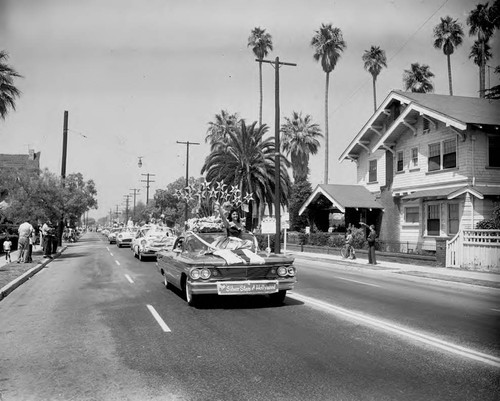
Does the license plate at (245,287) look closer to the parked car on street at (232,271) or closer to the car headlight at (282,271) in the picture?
the parked car on street at (232,271)

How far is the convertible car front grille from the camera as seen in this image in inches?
363

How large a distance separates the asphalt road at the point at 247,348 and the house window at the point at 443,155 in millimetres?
14529

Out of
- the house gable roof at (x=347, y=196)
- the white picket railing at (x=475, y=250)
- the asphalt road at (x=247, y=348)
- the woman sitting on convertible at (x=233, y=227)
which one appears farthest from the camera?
the house gable roof at (x=347, y=196)

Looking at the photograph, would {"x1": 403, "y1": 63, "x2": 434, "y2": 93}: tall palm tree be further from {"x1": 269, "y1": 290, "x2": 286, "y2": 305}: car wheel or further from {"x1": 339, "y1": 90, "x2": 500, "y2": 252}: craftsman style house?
{"x1": 269, "y1": 290, "x2": 286, "y2": 305}: car wheel

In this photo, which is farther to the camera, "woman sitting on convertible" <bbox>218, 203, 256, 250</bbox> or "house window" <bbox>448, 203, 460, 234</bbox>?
"house window" <bbox>448, 203, 460, 234</bbox>

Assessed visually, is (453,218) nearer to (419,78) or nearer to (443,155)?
(443,155)

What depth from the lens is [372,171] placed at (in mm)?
32094

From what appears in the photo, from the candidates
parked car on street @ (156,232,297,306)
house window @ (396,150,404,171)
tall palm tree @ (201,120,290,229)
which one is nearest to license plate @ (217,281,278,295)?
parked car on street @ (156,232,297,306)

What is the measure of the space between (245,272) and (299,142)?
46362mm

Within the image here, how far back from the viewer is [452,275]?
16969 mm

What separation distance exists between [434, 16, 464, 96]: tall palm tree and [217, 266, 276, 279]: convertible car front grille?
153ft

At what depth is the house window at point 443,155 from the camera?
80.3ft

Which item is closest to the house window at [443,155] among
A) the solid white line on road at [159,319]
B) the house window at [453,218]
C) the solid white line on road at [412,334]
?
the house window at [453,218]

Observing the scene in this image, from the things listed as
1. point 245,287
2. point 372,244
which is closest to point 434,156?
point 372,244
